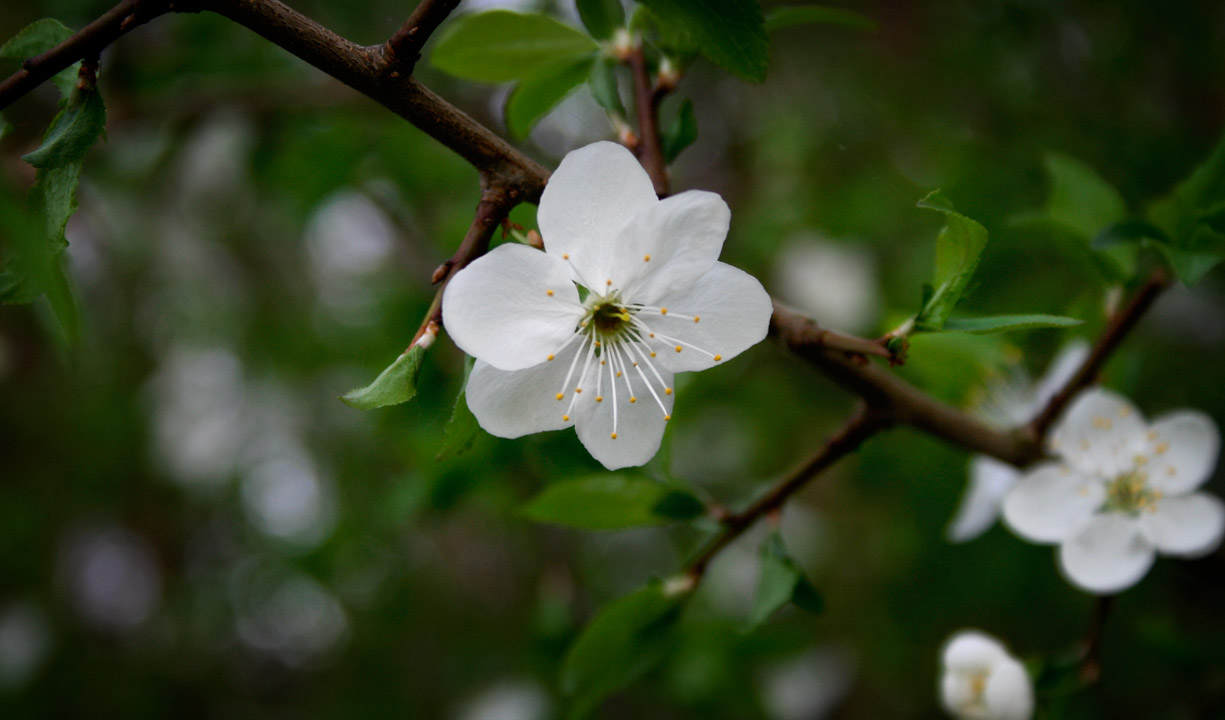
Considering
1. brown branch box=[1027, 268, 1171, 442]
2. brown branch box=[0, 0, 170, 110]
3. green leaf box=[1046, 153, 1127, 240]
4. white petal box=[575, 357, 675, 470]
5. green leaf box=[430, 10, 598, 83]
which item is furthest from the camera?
green leaf box=[1046, 153, 1127, 240]

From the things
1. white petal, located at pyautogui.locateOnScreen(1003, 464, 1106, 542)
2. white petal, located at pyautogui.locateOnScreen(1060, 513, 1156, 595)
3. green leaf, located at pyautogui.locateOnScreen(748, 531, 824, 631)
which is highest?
green leaf, located at pyautogui.locateOnScreen(748, 531, 824, 631)

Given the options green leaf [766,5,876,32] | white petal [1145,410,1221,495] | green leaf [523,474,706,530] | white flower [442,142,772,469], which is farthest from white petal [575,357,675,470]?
white petal [1145,410,1221,495]

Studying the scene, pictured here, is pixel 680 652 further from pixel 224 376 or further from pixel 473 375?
pixel 224 376

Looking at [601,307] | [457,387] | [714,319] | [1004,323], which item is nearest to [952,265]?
[1004,323]

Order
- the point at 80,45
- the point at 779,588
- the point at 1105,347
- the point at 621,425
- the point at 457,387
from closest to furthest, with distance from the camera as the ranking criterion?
the point at 80,45
the point at 621,425
the point at 779,588
the point at 1105,347
the point at 457,387

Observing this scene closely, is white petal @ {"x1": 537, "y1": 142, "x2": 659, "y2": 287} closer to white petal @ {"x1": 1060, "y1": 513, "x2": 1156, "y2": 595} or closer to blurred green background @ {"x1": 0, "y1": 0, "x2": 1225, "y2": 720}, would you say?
→ blurred green background @ {"x1": 0, "y1": 0, "x2": 1225, "y2": 720}

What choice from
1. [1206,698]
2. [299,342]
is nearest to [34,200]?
[1206,698]

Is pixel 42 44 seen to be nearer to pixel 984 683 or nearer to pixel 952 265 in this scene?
pixel 952 265
